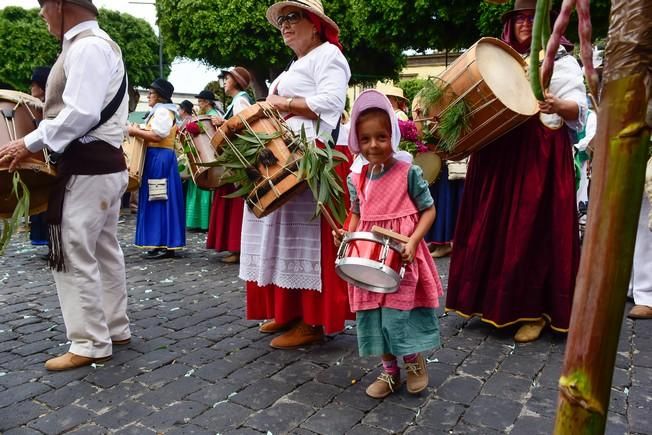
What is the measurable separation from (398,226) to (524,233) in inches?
50.9

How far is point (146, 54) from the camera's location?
1549 inches

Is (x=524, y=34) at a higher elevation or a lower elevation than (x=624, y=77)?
higher

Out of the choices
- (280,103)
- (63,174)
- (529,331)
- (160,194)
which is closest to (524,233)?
(529,331)

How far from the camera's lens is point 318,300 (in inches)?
145

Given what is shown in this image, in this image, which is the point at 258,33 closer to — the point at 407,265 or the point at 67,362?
the point at 67,362

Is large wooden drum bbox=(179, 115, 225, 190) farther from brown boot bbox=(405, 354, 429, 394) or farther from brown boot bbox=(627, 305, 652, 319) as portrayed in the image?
brown boot bbox=(627, 305, 652, 319)

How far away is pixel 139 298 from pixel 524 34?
3.85 metres

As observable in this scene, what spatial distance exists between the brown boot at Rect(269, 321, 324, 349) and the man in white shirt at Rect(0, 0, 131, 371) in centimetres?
106

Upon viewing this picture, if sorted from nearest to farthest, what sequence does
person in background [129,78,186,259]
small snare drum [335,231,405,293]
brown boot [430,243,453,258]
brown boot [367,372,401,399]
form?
small snare drum [335,231,405,293] → brown boot [367,372,401,399] → person in background [129,78,186,259] → brown boot [430,243,453,258]

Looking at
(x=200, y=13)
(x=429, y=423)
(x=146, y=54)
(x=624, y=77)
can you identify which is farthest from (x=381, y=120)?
(x=146, y=54)

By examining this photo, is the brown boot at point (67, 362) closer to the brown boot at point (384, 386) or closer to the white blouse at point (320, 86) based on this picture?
the brown boot at point (384, 386)

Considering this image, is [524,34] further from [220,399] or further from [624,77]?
[624,77]

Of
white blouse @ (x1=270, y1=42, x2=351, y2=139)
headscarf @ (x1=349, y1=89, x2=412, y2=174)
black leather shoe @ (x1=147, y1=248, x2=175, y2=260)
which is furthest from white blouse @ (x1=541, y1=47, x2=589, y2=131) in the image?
black leather shoe @ (x1=147, y1=248, x2=175, y2=260)

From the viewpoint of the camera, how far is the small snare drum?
8.18 feet
